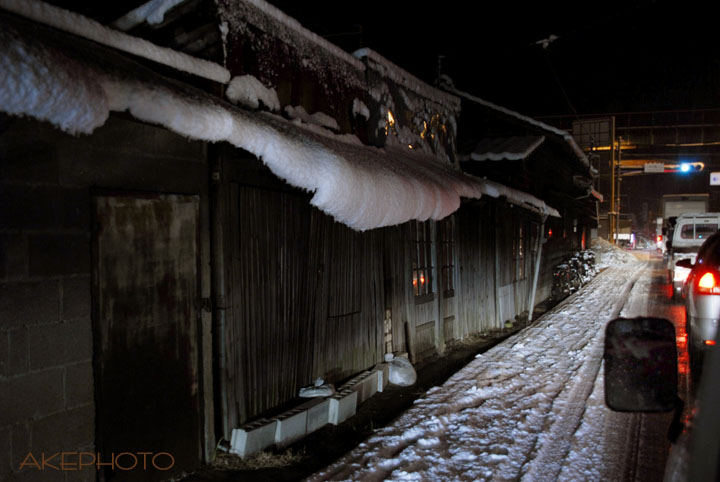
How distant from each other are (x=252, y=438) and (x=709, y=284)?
5.97 metres

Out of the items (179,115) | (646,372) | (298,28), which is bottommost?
(646,372)

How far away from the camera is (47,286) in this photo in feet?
11.1

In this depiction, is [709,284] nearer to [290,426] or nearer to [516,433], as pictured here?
[516,433]

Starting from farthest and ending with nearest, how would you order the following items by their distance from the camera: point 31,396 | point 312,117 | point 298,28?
point 312,117, point 298,28, point 31,396

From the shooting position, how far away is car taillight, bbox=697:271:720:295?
19.8 feet

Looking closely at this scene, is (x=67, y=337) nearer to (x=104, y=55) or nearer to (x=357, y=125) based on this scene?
(x=104, y=55)

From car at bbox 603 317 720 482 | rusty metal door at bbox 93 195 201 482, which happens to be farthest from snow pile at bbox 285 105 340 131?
car at bbox 603 317 720 482

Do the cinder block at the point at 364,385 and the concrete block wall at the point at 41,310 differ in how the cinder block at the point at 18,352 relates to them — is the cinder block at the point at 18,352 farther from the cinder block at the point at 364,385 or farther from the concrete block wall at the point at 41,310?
the cinder block at the point at 364,385

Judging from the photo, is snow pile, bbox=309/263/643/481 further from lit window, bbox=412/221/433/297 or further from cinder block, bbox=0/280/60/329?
cinder block, bbox=0/280/60/329

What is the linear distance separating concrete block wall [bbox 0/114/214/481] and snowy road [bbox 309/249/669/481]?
84.9 inches

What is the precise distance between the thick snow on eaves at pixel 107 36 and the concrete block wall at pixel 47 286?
2.36 ft

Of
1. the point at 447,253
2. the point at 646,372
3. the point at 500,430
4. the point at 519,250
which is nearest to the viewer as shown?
the point at 646,372

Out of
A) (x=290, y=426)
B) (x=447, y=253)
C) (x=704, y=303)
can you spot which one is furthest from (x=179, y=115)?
(x=447, y=253)

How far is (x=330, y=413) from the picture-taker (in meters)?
5.82
